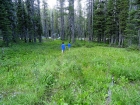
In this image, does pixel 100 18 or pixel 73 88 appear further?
pixel 100 18

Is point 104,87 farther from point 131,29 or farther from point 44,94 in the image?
point 131,29

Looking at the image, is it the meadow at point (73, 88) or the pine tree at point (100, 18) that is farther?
the pine tree at point (100, 18)

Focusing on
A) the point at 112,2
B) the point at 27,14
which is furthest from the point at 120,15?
the point at 27,14

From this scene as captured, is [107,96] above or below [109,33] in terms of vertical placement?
below

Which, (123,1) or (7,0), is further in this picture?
(123,1)

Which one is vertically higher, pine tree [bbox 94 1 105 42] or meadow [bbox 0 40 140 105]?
pine tree [bbox 94 1 105 42]

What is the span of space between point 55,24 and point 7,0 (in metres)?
46.9

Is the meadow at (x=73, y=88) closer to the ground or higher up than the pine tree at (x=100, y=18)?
closer to the ground

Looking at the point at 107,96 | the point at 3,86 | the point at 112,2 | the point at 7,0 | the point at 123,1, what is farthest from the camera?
the point at 112,2

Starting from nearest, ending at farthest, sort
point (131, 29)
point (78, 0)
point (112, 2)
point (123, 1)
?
1. point (131, 29)
2. point (123, 1)
3. point (112, 2)
4. point (78, 0)

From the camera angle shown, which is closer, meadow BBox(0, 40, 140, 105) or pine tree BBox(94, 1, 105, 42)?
meadow BBox(0, 40, 140, 105)

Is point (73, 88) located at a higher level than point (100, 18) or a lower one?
lower

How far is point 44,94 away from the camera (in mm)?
5918

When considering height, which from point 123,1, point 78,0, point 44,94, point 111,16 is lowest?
point 44,94
